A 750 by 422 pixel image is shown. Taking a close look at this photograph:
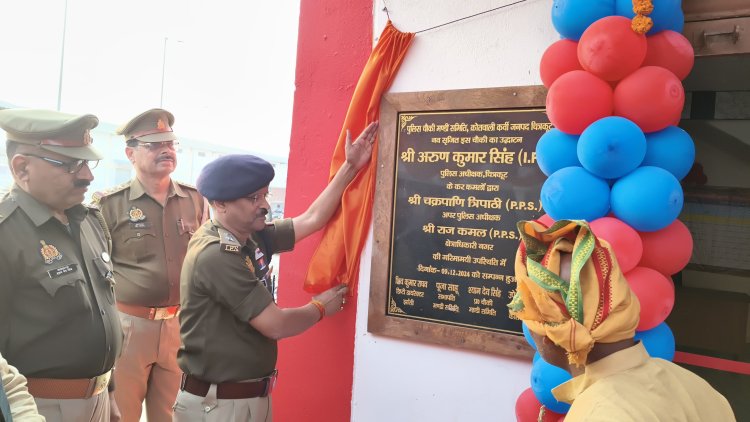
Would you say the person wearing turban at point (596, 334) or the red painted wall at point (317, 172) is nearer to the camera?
the person wearing turban at point (596, 334)

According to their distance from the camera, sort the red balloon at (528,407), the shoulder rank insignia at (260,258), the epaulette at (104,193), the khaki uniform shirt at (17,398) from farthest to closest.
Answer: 1. the epaulette at (104,193)
2. the shoulder rank insignia at (260,258)
3. the red balloon at (528,407)
4. the khaki uniform shirt at (17,398)

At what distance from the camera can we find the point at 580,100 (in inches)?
76.8

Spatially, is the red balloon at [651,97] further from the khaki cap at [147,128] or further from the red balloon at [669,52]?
the khaki cap at [147,128]

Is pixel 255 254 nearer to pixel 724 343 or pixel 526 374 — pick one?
pixel 526 374

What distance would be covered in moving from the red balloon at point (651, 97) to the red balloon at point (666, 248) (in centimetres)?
37

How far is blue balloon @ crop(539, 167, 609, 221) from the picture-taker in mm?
1921

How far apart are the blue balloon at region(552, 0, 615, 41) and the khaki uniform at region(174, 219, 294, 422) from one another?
5.47ft

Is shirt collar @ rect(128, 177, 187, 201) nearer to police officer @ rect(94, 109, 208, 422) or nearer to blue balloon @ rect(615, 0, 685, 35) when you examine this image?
police officer @ rect(94, 109, 208, 422)

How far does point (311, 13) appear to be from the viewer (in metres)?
3.32

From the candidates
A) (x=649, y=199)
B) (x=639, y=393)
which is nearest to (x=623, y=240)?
(x=649, y=199)

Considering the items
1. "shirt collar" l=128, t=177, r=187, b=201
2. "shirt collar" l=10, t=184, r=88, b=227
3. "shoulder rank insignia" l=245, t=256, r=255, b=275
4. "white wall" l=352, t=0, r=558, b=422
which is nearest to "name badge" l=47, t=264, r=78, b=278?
"shirt collar" l=10, t=184, r=88, b=227

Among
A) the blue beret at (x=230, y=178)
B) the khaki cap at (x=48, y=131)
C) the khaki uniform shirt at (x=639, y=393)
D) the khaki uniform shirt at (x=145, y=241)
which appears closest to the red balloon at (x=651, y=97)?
the khaki uniform shirt at (x=639, y=393)

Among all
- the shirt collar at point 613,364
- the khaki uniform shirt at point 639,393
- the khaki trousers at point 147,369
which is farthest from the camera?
the khaki trousers at point 147,369

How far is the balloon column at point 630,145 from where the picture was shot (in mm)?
1849
